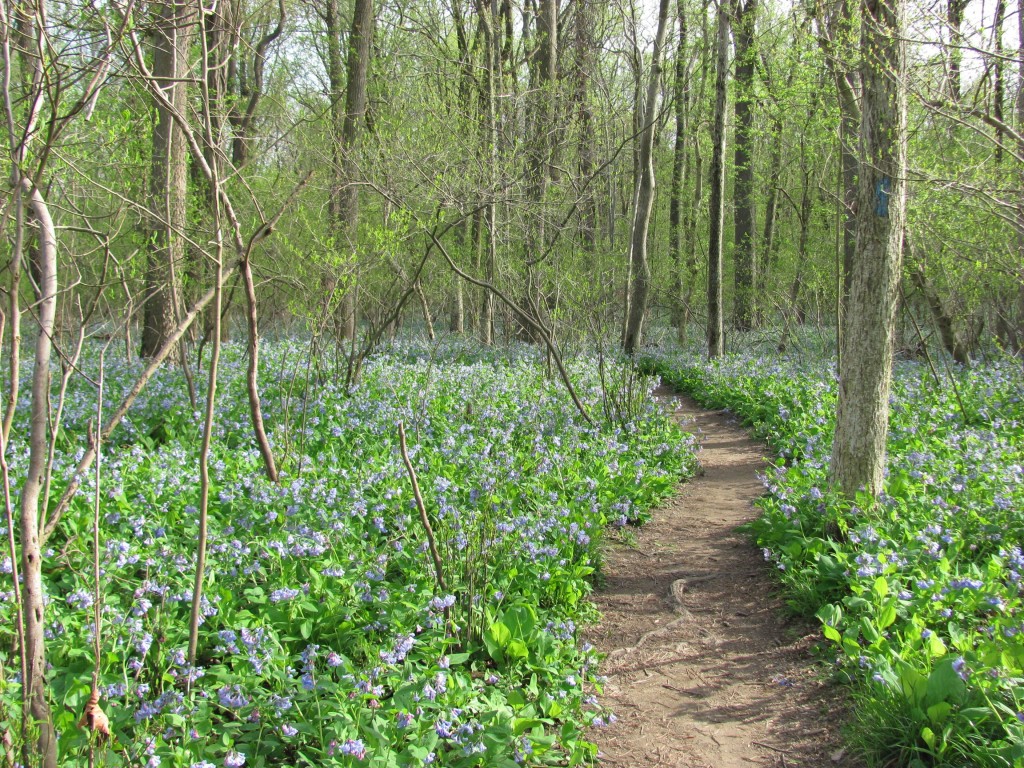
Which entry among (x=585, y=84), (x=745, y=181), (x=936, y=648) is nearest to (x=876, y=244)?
(x=936, y=648)

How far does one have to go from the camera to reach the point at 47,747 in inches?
72.1

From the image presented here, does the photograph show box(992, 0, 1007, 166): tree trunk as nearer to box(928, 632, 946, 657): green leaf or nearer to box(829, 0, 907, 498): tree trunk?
box(829, 0, 907, 498): tree trunk

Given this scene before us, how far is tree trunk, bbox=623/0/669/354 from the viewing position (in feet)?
39.2

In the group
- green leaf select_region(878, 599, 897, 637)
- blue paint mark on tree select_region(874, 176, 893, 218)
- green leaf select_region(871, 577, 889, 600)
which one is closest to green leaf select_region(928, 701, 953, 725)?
green leaf select_region(878, 599, 897, 637)

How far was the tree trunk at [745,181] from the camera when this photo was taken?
13.8 meters

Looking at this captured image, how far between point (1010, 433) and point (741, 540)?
255 cm

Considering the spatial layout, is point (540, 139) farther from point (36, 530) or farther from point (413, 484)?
point (36, 530)

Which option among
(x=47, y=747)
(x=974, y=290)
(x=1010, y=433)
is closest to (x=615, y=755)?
(x=47, y=747)

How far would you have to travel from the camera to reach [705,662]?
3396 millimetres

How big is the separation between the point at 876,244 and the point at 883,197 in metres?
0.25

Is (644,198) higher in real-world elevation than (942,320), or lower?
higher

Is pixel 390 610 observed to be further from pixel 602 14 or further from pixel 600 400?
pixel 602 14

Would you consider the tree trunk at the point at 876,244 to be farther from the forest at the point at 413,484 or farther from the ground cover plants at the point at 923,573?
the ground cover plants at the point at 923,573

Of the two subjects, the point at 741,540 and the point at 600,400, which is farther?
the point at 600,400
